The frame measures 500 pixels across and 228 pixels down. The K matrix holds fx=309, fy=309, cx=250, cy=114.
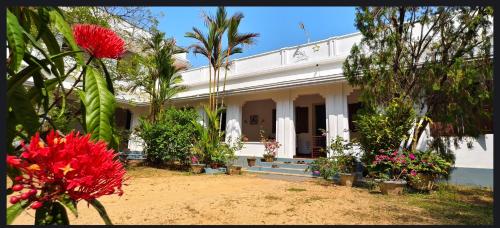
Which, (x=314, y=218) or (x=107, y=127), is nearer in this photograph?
(x=107, y=127)

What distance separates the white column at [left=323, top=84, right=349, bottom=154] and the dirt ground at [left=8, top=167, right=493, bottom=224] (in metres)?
2.94

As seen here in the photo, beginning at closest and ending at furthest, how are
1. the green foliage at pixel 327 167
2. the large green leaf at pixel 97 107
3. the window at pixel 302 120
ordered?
1. the large green leaf at pixel 97 107
2. the green foliage at pixel 327 167
3. the window at pixel 302 120

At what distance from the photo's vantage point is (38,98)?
1.28 m

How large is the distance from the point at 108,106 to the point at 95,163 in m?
0.32

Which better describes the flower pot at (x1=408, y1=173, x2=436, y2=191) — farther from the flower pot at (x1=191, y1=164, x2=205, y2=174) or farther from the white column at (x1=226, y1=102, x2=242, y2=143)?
the white column at (x1=226, y1=102, x2=242, y2=143)

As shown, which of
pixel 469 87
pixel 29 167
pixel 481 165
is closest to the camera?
pixel 29 167

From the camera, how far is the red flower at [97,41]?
1.25 meters

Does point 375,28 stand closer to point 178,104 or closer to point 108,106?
point 108,106

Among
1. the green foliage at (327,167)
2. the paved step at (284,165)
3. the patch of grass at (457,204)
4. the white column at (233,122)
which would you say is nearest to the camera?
the patch of grass at (457,204)

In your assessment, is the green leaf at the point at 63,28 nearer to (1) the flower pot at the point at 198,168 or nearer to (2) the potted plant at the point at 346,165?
(2) the potted plant at the point at 346,165

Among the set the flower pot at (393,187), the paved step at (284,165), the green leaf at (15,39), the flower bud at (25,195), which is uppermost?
the green leaf at (15,39)

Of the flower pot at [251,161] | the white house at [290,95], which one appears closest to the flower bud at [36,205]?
the white house at [290,95]

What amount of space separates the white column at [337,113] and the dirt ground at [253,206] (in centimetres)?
294

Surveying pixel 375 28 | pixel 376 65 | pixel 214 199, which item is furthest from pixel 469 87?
pixel 214 199
